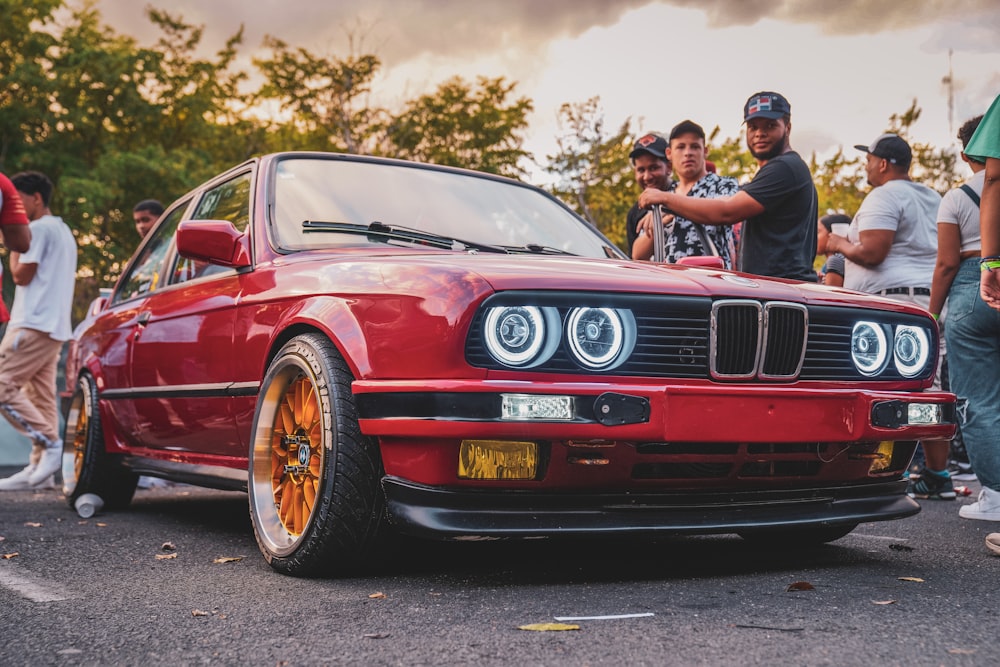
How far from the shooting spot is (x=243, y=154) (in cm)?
2836

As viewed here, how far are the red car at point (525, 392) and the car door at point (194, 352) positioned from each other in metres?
0.02

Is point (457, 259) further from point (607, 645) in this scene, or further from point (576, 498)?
point (607, 645)

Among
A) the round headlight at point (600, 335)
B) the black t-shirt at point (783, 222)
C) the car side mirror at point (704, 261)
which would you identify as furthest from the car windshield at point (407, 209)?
the round headlight at point (600, 335)

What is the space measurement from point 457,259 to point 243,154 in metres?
26.3

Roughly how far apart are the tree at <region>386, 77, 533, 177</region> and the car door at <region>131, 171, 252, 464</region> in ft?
77.7

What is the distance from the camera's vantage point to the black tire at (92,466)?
5496mm

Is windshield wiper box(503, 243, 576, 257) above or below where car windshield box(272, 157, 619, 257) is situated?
below

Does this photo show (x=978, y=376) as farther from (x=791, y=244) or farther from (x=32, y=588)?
(x=32, y=588)

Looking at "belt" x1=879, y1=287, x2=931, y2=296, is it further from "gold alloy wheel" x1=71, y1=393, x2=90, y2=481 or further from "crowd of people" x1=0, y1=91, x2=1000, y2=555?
"gold alloy wheel" x1=71, y1=393, x2=90, y2=481

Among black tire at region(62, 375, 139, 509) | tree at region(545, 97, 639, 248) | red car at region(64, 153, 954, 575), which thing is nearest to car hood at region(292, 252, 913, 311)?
red car at region(64, 153, 954, 575)

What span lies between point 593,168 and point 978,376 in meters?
24.3

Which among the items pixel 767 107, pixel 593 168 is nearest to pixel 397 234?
pixel 767 107

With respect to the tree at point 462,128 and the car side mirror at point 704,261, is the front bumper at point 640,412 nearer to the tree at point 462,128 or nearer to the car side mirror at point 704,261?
the car side mirror at point 704,261

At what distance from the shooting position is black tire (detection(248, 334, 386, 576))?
3.11 meters
